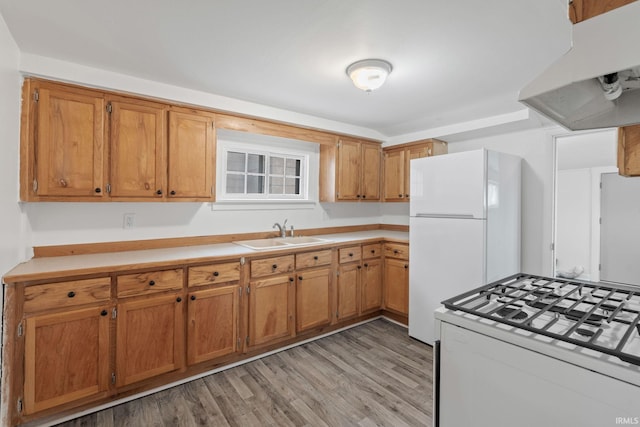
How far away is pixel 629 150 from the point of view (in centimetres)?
122

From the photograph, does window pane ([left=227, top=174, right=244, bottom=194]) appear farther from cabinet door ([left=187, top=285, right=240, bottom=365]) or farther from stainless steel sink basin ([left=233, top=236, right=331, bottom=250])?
cabinet door ([left=187, top=285, right=240, bottom=365])

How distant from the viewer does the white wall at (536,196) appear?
294 cm

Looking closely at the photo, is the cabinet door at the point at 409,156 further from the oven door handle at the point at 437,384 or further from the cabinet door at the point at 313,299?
the oven door handle at the point at 437,384

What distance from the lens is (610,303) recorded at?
1221 mm

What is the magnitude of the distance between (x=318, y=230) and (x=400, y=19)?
2515 mm

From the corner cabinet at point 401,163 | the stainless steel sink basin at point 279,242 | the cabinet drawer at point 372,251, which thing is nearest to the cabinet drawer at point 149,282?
the stainless steel sink basin at point 279,242

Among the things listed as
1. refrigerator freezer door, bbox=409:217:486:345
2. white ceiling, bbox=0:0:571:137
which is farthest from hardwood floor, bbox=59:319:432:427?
white ceiling, bbox=0:0:571:137

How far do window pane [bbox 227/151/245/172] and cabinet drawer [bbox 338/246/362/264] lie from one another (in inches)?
55.0

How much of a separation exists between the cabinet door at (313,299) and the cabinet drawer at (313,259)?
0.07m

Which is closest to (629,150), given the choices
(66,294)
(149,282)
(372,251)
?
(372,251)

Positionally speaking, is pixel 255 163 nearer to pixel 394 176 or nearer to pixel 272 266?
pixel 272 266

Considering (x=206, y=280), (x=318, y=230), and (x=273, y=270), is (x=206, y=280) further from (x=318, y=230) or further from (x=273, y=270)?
(x=318, y=230)

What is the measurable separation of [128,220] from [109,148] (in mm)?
620

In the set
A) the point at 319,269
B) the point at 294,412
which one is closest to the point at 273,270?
the point at 319,269
